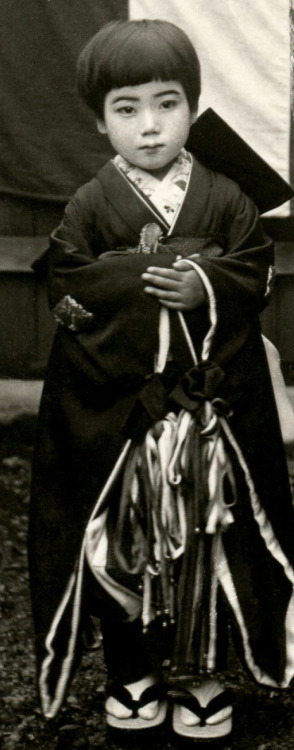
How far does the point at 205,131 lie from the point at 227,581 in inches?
33.4

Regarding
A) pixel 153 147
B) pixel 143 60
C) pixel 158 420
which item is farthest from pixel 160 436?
pixel 143 60

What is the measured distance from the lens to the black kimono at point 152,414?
2.16 meters

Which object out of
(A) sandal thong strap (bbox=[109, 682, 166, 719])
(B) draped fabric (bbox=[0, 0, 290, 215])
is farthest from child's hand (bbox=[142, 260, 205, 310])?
(B) draped fabric (bbox=[0, 0, 290, 215])

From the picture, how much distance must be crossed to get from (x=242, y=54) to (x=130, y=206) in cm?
170

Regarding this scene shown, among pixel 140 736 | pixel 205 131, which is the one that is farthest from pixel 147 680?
pixel 205 131

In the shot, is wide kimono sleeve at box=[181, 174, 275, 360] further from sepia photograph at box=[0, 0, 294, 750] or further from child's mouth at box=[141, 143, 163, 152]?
child's mouth at box=[141, 143, 163, 152]

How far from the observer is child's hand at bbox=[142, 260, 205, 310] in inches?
84.4

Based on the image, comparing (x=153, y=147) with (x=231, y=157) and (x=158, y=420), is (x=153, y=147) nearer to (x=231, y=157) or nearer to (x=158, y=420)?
(x=231, y=157)

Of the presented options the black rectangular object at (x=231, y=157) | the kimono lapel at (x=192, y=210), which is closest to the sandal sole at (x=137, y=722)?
the kimono lapel at (x=192, y=210)

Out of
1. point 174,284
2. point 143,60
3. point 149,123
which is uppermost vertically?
point 143,60

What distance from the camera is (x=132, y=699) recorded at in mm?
2350

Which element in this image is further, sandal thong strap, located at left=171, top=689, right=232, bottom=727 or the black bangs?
sandal thong strap, located at left=171, top=689, right=232, bottom=727

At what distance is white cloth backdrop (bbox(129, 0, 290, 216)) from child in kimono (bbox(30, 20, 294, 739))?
1533 mm

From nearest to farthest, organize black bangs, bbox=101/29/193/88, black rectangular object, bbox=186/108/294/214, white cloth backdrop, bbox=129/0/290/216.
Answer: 1. black bangs, bbox=101/29/193/88
2. black rectangular object, bbox=186/108/294/214
3. white cloth backdrop, bbox=129/0/290/216
